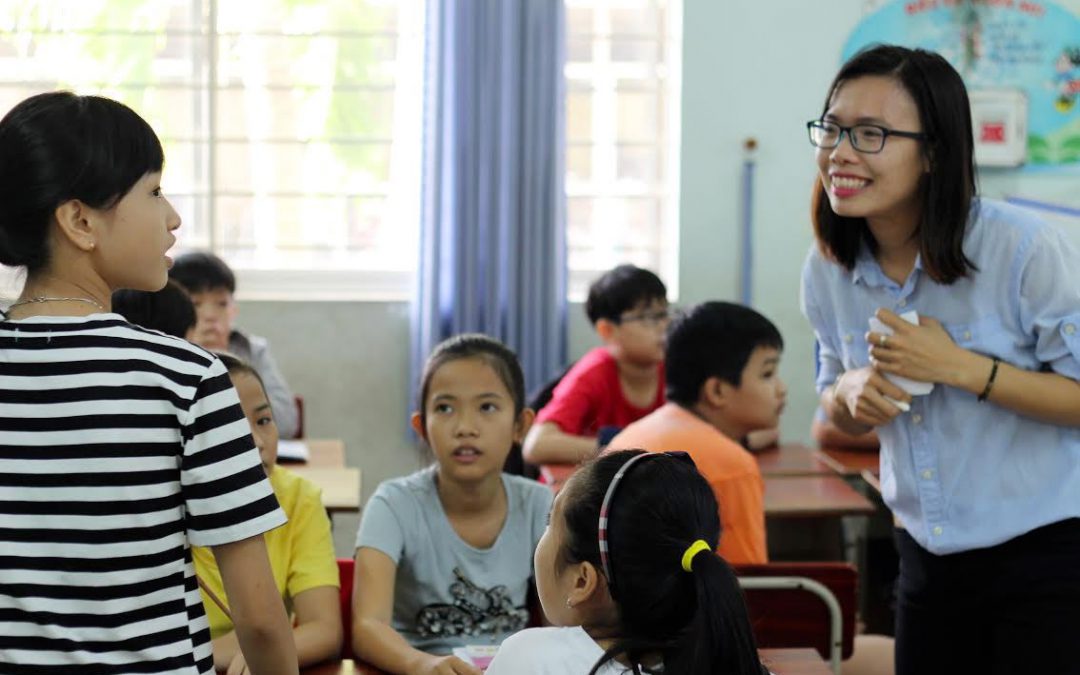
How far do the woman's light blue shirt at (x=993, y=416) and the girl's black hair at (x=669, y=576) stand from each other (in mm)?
571

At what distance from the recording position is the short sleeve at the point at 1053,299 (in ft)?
6.03

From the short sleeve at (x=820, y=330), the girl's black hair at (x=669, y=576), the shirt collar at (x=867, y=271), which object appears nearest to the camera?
the girl's black hair at (x=669, y=576)

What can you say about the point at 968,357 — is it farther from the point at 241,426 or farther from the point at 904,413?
the point at 241,426

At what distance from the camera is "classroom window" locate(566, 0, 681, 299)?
5562 mm

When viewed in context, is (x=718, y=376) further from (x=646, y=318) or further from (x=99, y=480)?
(x=99, y=480)

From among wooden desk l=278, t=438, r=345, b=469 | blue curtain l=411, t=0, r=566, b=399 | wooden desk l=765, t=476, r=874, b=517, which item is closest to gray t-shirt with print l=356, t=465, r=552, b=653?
wooden desk l=765, t=476, r=874, b=517

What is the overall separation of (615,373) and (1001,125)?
2.27 metres

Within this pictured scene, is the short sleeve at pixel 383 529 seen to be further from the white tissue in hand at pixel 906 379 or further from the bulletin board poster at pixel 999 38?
the bulletin board poster at pixel 999 38

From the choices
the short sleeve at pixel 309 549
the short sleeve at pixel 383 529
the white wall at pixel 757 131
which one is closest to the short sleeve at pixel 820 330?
the short sleeve at pixel 383 529

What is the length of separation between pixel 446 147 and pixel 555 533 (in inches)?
149

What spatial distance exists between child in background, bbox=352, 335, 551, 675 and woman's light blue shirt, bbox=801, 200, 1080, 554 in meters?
0.70

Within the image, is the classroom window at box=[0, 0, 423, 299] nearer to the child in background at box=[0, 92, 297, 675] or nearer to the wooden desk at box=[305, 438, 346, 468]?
the wooden desk at box=[305, 438, 346, 468]

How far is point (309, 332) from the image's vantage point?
Result: 547 centimetres

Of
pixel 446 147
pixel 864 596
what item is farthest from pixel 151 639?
pixel 446 147
